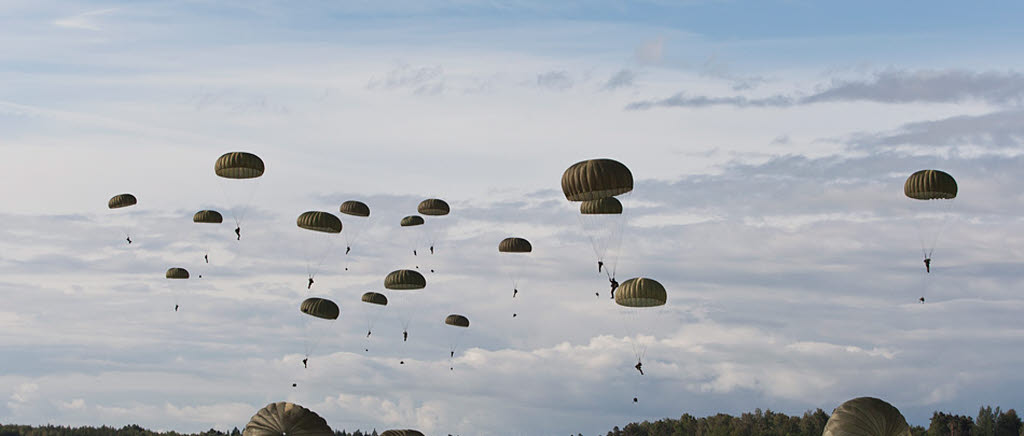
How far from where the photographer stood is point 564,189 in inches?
2103

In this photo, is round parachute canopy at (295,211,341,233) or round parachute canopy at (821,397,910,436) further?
round parachute canopy at (295,211,341,233)

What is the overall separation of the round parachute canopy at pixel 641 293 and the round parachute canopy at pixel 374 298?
86.8ft

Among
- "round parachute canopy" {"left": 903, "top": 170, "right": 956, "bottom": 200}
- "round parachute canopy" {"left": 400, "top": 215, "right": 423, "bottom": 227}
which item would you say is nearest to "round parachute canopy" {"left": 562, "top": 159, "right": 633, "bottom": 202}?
"round parachute canopy" {"left": 903, "top": 170, "right": 956, "bottom": 200}

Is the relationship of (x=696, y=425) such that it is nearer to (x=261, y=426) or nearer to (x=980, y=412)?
(x=980, y=412)

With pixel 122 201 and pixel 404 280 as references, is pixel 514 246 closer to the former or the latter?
pixel 404 280

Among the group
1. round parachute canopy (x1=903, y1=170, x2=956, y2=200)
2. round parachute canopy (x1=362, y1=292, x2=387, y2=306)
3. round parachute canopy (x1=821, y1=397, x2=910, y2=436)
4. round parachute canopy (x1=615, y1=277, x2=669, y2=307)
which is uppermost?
round parachute canopy (x1=903, y1=170, x2=956, y2=200)

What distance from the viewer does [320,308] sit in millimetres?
70312

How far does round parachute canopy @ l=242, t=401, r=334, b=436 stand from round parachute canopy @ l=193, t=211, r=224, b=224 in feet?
137

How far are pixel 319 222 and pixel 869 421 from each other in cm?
4250

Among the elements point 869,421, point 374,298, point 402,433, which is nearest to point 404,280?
point 374,298

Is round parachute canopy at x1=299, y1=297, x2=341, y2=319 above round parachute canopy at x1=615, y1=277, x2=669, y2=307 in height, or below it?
above

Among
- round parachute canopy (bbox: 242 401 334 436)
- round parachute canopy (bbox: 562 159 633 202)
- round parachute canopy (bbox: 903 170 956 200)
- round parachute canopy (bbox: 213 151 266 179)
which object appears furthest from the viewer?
round parachute canopy (bbox: 213 151 266 179)

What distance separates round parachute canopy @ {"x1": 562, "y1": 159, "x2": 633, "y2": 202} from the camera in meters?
51.4

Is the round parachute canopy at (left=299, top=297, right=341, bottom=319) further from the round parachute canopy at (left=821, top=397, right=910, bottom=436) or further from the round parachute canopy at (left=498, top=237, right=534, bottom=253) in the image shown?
the round parachute canopy at (left=821, top=397, right=910, bottom=436)
